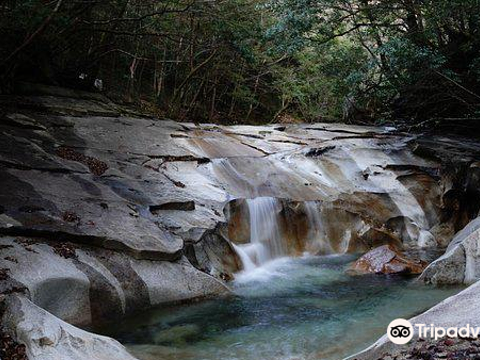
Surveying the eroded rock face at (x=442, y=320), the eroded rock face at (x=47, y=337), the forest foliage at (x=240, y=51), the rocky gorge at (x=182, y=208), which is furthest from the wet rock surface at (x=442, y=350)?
the forest foliage at (x=240, y=51)

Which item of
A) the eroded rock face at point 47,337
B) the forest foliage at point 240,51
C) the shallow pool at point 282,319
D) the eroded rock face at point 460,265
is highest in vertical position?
the forest foliage at point 240,51

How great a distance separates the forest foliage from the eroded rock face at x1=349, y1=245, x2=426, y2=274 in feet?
19.2

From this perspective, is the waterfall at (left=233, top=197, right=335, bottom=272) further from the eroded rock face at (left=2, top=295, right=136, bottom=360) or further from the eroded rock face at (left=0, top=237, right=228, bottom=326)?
the eroded rock face at (left=2, top=295, right=136, bottom=360)

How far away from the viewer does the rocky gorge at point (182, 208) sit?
18.3 feet

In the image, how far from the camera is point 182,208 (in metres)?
8.52

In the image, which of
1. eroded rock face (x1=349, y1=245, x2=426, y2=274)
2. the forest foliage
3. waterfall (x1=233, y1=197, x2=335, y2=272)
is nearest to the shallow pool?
eroded rock face (x1=349, y1=245, x2=426, y2=274)

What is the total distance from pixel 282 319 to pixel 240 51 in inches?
401

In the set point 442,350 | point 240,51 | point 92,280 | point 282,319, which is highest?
point 240,51

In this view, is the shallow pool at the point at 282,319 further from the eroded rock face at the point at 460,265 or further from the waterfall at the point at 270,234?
the waterfall at the point at 270,234

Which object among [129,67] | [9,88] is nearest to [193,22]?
[129,67]

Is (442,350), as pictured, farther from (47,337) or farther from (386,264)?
(386,264)

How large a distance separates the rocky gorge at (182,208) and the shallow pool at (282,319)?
1.19ft

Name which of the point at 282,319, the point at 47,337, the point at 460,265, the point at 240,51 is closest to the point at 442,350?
the point at 282,319

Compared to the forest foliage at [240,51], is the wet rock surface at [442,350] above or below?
below
